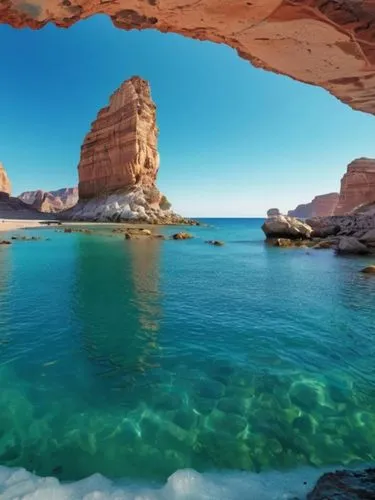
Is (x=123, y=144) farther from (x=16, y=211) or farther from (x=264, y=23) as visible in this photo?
(x=264, y=23)

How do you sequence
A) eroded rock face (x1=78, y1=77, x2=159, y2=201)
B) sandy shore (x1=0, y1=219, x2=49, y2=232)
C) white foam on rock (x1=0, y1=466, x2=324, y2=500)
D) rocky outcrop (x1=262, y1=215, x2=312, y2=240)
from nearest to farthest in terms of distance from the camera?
white foam on rock (x1=0, y1=466, x2=324, y2=500), rocky outcrop (x1=262, y1=215, x2=312, y2=240), sandy shore (x1=0, y1=219, x2=49, y2=232), eroded rock face (x1=78, y1=77, x2=159, y2=201)

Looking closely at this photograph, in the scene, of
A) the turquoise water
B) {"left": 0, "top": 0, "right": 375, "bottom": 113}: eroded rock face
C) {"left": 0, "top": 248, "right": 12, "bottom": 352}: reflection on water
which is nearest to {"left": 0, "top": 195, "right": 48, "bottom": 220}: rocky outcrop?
{"left": 0, "top": 248, "right": 12, "bottom": 352}: reflection on water

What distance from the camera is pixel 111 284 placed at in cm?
1466

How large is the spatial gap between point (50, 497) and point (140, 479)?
1.09 metres

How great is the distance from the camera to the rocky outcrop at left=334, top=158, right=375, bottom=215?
64750 mm

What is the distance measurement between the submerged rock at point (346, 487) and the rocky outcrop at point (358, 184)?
69796 mm

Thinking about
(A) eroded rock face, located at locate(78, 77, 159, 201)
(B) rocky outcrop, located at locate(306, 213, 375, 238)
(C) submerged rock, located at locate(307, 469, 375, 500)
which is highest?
(A) eroded rock face, located at locate(78, 77, 159, 201)

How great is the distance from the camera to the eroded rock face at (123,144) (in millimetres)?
75250

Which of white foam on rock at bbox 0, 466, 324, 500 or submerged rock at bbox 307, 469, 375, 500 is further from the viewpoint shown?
white foam on rock at bbox 0, 466, 324, 500

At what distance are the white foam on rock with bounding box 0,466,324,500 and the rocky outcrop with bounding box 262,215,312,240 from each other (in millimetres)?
35600

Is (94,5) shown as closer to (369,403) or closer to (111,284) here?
(369,403)

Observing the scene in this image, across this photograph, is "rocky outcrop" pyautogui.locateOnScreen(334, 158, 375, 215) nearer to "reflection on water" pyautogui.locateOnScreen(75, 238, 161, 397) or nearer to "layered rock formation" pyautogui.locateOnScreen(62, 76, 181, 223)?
"layered rock formation" pyautogui.locateOnScreen(62, 76, 181, 223)

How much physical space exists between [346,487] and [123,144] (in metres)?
80.8

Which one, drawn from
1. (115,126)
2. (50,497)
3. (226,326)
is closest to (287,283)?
(226,326)
